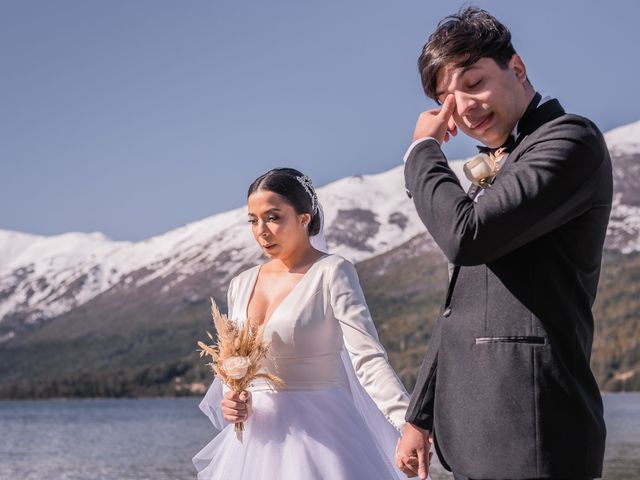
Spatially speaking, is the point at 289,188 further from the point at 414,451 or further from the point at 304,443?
the point at 414,451

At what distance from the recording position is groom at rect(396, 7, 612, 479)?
8.63ft

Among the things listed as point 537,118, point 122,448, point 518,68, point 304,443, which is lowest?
point 122,448

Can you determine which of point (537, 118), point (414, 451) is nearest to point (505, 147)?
point (537, 118)

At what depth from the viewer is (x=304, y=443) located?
5.12 meters

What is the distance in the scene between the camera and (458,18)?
3.16 m

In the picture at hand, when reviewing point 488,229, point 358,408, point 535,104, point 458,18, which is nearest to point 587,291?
point 488,229

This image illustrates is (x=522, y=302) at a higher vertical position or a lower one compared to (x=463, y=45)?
lower

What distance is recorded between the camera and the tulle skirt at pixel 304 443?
506 centimetres

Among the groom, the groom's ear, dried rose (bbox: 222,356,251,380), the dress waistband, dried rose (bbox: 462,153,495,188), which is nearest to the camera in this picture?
the groom

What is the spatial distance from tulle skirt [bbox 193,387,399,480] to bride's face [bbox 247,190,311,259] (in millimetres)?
757

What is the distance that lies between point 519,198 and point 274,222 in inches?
115

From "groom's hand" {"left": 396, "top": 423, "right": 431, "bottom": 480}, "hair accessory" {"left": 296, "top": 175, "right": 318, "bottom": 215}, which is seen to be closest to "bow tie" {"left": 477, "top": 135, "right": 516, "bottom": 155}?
"groom's hand" {"left": 396, "top": 423, "right": 431, "bottom": 480}

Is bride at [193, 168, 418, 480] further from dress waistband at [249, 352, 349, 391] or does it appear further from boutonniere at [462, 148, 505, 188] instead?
boutonniere at [462, 148, 505, 188]

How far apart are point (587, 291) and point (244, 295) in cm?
302
